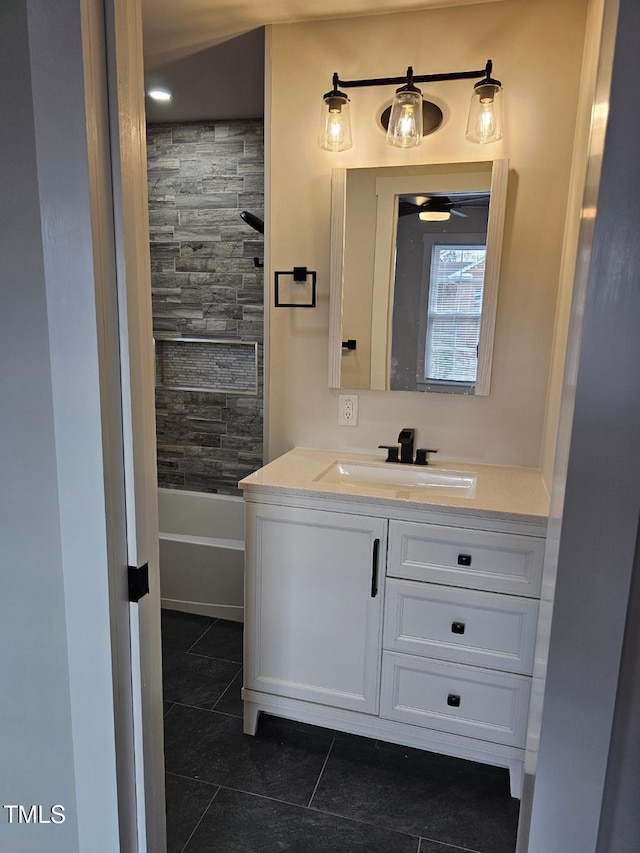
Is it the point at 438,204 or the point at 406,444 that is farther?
the point at 406,444

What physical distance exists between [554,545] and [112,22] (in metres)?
1.04

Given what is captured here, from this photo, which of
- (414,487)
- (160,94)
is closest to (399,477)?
(414,487)

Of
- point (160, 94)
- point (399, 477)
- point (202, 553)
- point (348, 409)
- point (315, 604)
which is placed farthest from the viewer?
point (202, 553)

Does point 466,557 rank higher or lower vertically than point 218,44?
lower

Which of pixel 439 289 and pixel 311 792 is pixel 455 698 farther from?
pixel 439 289

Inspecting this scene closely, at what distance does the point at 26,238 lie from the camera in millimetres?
892

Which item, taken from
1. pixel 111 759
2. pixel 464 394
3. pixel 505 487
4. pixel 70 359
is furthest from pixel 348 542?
pixel 70 359

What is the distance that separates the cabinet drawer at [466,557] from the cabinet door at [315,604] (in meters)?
0.07

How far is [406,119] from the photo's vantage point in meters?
1.89

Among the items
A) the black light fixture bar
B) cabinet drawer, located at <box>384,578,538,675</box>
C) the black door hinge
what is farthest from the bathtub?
the black light fixture bar

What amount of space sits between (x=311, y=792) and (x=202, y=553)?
1361mm

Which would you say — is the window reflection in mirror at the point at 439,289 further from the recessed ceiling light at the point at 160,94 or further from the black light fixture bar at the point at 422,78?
the recessed ceiling light at the point at 160,94

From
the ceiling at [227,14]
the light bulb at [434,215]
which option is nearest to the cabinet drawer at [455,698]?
the light bulb at [434,215]

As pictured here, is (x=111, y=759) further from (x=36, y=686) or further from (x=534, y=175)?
(x=534, y=175)
